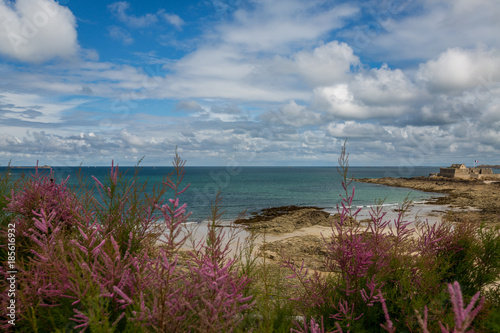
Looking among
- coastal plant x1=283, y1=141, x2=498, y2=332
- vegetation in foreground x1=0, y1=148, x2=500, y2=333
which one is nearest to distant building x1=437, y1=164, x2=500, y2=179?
vegetation in foreground x1=0, y1=148, x2=500, y2=333

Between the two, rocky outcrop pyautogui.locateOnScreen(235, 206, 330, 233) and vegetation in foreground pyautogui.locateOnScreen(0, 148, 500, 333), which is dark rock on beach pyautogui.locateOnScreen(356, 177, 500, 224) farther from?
rocky outcrop pyautogui.locateOnScreen(235, 206, 330, 233)

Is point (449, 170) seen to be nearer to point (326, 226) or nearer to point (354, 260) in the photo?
point (326, 226)

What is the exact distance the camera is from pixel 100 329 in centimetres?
204

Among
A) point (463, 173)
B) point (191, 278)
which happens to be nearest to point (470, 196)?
point (463, 173)

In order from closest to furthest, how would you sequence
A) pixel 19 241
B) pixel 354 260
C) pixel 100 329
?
pixel 100 329 < pixel 354 260 < pixel 19 241

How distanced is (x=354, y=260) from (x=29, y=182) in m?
5.27

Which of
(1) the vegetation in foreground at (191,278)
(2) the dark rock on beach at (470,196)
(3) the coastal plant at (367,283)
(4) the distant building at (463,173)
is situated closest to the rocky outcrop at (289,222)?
(2) the dark rock on beach at (470,196)

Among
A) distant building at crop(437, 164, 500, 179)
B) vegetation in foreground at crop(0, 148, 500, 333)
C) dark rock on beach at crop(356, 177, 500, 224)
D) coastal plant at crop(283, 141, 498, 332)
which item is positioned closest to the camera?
vegetation in foreground at crop(0, 148, 500, 333)

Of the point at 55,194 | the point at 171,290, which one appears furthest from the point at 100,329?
the point at 55,194

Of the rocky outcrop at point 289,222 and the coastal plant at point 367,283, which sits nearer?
the coastal plant at point 367,283

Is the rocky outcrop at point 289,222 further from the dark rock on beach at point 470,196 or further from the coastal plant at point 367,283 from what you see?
the coastal plant at point 367,283

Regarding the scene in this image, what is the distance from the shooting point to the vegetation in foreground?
238 centimetres

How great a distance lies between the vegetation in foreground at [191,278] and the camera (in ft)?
7.80

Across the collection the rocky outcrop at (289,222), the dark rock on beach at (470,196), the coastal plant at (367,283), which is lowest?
the rocky outcrop at (289,222)
